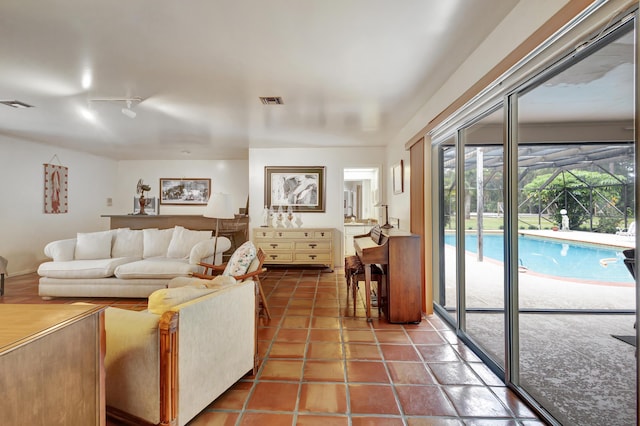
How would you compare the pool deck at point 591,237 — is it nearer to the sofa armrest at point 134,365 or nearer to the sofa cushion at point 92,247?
the sofa armrest at point 134,365

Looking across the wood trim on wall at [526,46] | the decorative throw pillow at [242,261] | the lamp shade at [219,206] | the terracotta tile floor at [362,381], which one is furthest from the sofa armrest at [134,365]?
the wood trim on wall at [526,46]

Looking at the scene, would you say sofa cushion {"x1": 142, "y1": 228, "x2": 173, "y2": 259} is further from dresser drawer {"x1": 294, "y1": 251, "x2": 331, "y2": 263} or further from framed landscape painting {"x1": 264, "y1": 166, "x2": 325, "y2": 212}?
dresser drawer {"x1": 294, "y1": 251, "x2": 331, "y2": 263}

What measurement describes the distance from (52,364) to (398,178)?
411 cm

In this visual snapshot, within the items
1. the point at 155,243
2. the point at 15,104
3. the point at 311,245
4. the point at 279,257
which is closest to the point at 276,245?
the point at 279,257

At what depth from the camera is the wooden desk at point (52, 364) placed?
0.89 metres

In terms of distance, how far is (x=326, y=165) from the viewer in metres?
5.80

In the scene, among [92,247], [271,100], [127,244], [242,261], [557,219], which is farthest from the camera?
[127,244]

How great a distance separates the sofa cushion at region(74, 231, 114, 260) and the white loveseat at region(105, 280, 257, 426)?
10.7 feet

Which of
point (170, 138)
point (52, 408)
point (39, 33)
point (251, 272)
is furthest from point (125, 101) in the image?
point (52, 408)

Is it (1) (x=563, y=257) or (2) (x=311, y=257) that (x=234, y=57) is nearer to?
(1) (x=563, y=257)

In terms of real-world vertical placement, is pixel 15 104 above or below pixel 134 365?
above

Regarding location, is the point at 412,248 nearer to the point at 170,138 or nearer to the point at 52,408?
the point at 52,408

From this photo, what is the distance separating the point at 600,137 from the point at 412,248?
1.72 meters

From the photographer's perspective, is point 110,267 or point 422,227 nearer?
point 422,227
